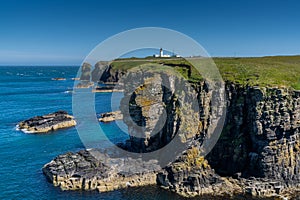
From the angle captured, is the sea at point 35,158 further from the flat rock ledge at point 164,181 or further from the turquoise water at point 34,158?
the flat rock ledge at point 164,181

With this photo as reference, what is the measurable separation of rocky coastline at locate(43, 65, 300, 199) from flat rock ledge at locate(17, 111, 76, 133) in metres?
32.2

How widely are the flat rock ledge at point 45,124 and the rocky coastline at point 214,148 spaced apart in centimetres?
3221

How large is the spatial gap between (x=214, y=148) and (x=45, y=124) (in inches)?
1955

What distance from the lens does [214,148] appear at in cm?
5162

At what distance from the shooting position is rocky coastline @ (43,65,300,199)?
45.6 metres

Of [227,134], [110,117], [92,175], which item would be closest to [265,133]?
[227,134]

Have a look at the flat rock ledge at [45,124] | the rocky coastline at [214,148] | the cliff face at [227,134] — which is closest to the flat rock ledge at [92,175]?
the rocky coastline at [214,148]

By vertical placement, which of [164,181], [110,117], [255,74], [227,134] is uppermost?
[255,74]

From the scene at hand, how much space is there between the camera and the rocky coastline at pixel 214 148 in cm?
4559

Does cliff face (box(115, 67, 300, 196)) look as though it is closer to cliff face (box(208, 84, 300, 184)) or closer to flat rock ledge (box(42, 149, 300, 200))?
cliff face (box(208, 84, 300, 184))

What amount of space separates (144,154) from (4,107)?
270 feet

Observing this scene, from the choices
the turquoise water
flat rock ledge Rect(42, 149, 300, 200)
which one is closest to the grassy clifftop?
flat rock ledge Rect(42, 149, 300, 200)

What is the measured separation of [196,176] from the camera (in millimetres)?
46094

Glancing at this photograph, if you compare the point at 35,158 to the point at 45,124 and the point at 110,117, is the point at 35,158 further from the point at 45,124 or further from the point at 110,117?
the point at 110,117
